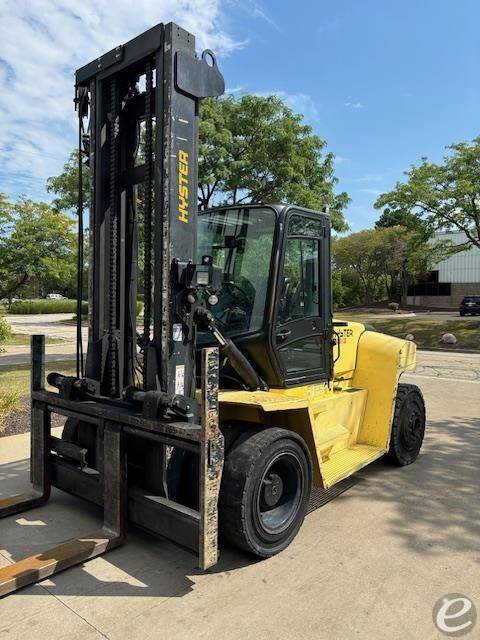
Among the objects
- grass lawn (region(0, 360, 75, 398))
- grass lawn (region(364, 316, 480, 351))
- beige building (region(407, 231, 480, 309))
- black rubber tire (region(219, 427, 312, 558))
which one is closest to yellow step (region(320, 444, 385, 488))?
black rubber tire (region(219, 427, 312, 558))

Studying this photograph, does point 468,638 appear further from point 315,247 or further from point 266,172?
point 266,172

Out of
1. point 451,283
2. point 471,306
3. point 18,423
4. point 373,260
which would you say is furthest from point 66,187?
point 451,283

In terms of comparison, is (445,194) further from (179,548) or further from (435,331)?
(179,548)

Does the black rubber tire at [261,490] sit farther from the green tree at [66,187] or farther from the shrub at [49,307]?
the shrub at [49,307]

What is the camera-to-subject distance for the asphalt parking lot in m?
2.68

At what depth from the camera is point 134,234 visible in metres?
4.03

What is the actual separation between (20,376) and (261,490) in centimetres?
884

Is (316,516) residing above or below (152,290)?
below

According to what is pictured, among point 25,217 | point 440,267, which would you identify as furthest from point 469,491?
point 440,267

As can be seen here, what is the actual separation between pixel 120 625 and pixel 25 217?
429 inches

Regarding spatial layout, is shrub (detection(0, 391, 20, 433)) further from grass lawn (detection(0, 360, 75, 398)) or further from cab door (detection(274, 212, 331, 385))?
cab door (detection(274, 212, 331, 385))

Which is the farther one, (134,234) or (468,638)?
(134,234)

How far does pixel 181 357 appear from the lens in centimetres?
355

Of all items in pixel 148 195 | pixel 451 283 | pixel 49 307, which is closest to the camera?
pixel 148 195
